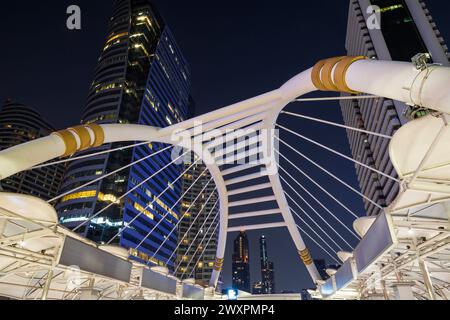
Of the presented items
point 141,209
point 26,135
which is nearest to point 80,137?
point 141,209

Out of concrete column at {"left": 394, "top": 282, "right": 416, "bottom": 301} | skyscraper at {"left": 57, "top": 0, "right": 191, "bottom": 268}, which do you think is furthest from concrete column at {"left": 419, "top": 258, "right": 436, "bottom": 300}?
skyscraper at {"left": 57, "top": 0, "right": 191, "bottom": 268}

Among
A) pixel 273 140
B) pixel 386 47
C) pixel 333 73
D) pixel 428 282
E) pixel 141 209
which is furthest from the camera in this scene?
pixel 141 209

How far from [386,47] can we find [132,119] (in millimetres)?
67391

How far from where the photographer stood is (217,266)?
22.6 meters

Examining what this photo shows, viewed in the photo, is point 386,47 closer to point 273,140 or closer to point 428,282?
point 273,140

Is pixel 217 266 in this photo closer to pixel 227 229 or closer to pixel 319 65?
pixel 227 229

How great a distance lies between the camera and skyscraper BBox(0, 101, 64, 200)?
133 meters

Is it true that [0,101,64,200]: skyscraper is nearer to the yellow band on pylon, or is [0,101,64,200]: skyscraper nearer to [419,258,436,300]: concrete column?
the yellow band on pylon

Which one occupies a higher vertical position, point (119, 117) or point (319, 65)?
point (119, 117)

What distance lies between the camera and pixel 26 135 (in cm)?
13838

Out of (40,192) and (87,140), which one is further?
(40,192)

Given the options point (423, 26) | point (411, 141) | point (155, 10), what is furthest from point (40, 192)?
point (411, 141)
